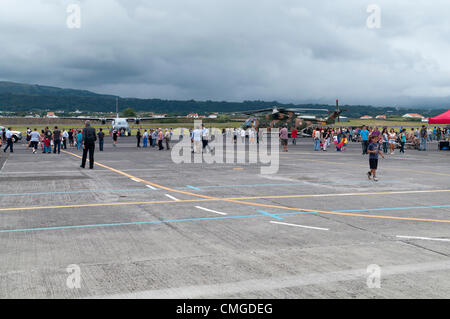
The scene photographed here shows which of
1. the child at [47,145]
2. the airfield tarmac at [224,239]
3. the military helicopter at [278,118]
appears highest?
the military helicopter at [278,118]

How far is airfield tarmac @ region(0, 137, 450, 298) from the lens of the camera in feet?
16.0

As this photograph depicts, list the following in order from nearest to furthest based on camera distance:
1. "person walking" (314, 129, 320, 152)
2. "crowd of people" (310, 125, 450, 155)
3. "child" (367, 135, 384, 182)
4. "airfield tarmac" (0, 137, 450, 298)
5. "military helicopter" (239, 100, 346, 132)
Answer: "airfield tarmac" (0, 137, 450, 298), "child" (367, 135, 384, 182), "crowd of people" (310, 125, 450, 155), "person walking" (314, 129, 320, 152), "military helicopter" (239, 100, 346, 132)

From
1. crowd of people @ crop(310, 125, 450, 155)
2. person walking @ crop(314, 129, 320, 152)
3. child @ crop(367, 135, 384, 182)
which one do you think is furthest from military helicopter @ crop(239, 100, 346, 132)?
child @ crop(367, 135, 384, 182)

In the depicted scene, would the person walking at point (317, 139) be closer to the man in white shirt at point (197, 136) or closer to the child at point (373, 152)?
the man in white shirt at point (197, 136)

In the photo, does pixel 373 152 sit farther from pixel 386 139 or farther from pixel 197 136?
pixel 386 139

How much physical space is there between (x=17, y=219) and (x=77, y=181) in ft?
Result: 19.0

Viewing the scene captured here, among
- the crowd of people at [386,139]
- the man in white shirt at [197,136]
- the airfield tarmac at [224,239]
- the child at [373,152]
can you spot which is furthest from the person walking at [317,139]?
the airfield tarmac at [224,239]

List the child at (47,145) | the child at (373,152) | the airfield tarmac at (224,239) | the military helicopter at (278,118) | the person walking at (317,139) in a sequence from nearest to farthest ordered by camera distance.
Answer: the airfield tarmac at (224,239)
the child at (373,152)
the child at (47,145)
the person walking at (317,139)
the military helicopter at (278,118)

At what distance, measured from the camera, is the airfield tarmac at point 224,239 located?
4891 millimetres

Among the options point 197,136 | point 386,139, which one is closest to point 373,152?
point 197,136

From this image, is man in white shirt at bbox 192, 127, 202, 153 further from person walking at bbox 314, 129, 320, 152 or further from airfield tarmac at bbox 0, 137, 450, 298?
airfield tarmac at bbox 0, 137, 450, 298
